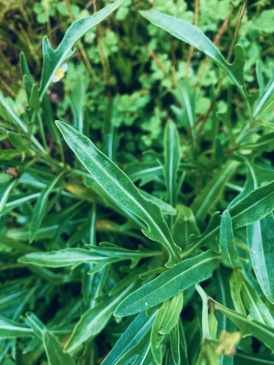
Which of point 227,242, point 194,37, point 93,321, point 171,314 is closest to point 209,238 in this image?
point 227,242

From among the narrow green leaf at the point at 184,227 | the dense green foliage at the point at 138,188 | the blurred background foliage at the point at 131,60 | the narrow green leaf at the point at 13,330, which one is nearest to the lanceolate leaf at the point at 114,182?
the dense green foliage at the point at 138,188

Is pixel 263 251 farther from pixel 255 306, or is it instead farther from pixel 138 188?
pixel 138 188

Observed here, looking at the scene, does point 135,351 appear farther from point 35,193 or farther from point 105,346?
point 35,193

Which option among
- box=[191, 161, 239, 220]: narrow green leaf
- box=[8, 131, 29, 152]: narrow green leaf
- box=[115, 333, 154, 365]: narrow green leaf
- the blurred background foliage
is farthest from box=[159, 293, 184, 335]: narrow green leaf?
the blurred background foliage

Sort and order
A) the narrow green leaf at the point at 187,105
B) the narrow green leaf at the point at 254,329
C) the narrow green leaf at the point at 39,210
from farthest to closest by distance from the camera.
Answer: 1. the narrow green leaf at the point at 187,105
2. the narrow green leaf at the point at 39,210
3. the narrow green leaf at the point at 254,329

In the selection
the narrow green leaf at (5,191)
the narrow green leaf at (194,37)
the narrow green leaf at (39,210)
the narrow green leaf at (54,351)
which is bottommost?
the narrow green leaf at (54,351)

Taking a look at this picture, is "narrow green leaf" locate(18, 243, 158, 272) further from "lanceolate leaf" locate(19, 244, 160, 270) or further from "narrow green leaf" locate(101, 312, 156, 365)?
"narrow green leaf" locate(101, 312, 156, 365)

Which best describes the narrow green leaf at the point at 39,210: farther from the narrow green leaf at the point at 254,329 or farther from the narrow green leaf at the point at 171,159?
the narrow green leaf at the point at 254,329
